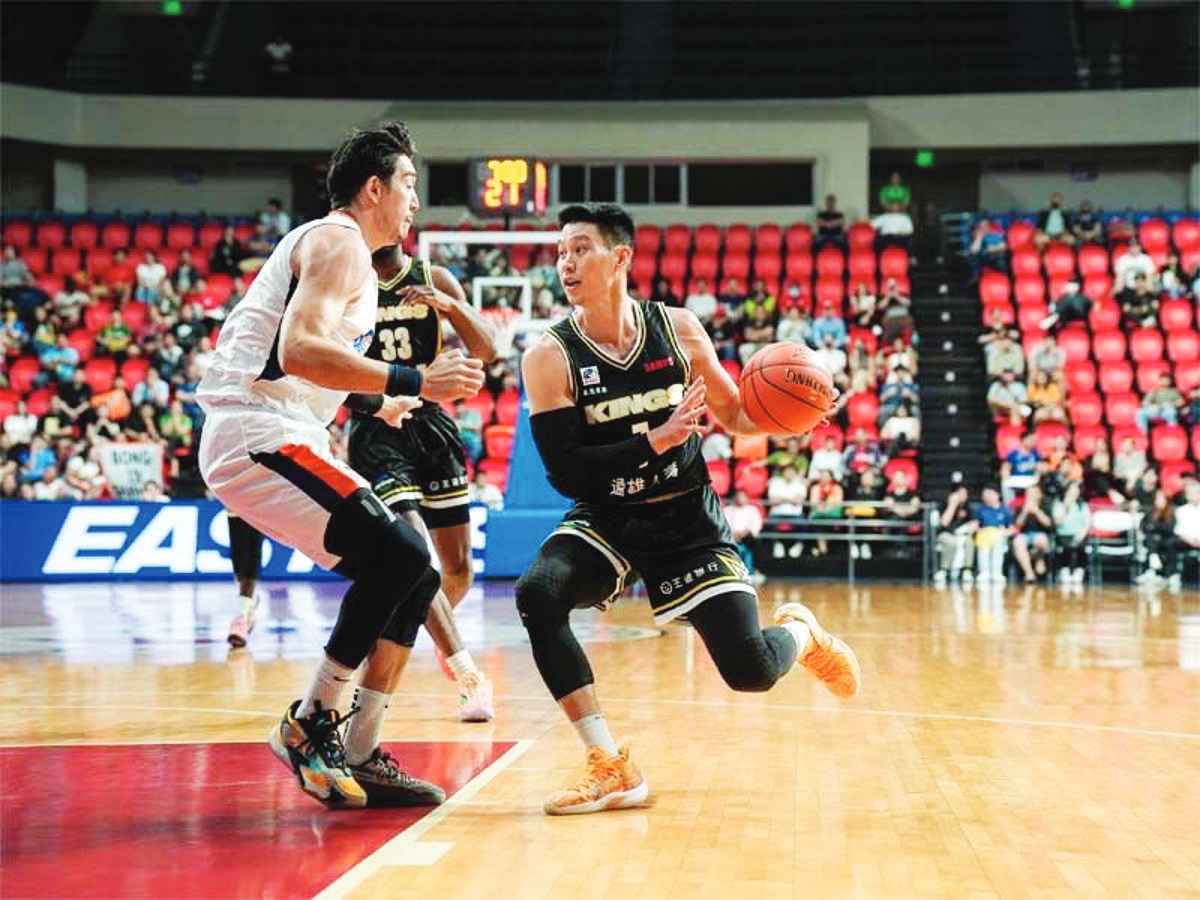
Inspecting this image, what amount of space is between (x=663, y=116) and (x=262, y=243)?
22.0ft

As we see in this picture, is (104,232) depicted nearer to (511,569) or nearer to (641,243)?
(641,243)

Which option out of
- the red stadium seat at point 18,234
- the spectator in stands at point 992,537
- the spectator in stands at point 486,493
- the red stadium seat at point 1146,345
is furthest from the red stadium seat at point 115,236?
the red stadium seat at point 1146,345

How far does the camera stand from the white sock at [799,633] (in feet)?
18.0

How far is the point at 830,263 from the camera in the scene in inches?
914

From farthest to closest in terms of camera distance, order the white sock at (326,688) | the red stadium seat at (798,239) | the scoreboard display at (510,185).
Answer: the red stadium seat at (798,239), the scoreboard display at (510,185), the white sock at (326,688)

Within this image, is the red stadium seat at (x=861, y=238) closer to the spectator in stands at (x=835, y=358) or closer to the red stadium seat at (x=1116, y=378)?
the spectator in stands at (x=835, y=358)

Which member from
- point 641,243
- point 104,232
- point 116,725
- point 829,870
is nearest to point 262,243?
point 104,232

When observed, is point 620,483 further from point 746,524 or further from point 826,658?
point 746,524

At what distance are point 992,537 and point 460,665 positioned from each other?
469 inches

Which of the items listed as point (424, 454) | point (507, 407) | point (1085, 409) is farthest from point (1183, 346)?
point (424, 454)

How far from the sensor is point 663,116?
1009 inches

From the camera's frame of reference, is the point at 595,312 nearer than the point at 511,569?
Yes

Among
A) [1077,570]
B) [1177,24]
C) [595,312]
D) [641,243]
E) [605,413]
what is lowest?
[1077,570]

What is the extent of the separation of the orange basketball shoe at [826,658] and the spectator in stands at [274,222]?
19464 millimetres
